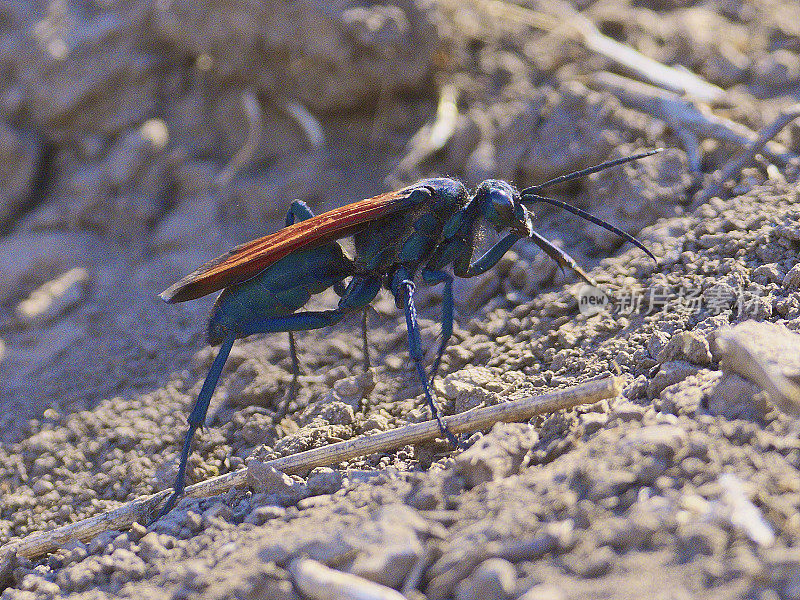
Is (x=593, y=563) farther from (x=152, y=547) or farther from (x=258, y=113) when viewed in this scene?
(x=258, y=113)

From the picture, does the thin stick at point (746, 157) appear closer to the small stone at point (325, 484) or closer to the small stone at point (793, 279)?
the small stone at point (793, 279)

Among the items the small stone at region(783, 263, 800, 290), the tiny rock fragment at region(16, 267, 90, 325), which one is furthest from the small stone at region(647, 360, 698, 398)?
the tiny rock fragment at region(16, 267, 90, 325)

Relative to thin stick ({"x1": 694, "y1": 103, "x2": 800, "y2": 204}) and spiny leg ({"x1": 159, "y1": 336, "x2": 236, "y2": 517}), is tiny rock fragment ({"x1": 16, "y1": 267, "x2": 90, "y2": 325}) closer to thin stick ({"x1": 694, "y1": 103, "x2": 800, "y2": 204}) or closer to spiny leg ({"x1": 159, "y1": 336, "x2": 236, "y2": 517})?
spiny leg ({"x1": 159, "y1": 336, "x2": 236, "y2": 517})

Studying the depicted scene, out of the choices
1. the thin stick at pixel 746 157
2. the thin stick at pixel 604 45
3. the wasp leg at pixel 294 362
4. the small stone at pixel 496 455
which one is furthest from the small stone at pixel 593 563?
the thin stick at pixel 604 45

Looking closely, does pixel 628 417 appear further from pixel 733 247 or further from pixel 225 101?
pixel 225 101

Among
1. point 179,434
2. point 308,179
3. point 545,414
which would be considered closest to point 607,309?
point 545,414

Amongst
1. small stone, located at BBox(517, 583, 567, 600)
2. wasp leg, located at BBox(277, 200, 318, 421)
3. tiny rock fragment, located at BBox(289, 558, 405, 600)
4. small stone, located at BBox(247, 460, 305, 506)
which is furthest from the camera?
wasp leg, located at BBox(277, 200, 318, 421)
